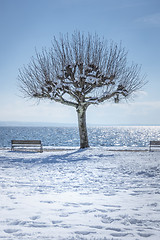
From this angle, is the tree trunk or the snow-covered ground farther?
the tree trunk

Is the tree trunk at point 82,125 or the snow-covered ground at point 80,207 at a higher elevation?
the tree trunk at point 82,125

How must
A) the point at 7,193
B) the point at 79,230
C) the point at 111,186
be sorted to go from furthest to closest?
the point at 111,186 < the point at 7,193 < the point at 79,230

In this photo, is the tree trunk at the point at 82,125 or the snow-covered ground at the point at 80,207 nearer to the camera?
the snow-covered ground at the point at 80,207

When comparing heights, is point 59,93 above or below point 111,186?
above

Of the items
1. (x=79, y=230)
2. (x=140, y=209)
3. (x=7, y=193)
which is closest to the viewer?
(x=79, y=230)

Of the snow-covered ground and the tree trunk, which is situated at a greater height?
the tree trunk

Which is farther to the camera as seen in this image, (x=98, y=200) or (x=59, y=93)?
Answer: (x=59, y=93)

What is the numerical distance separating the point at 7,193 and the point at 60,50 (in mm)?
12693

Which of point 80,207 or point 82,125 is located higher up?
point 82,125

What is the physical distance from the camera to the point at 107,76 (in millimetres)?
15312

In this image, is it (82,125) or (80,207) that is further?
(82,125)

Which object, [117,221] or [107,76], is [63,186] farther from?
[107,76]

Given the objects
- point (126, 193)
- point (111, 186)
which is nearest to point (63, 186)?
point (111, 186)

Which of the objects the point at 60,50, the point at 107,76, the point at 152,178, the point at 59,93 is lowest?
the point at 152,178
